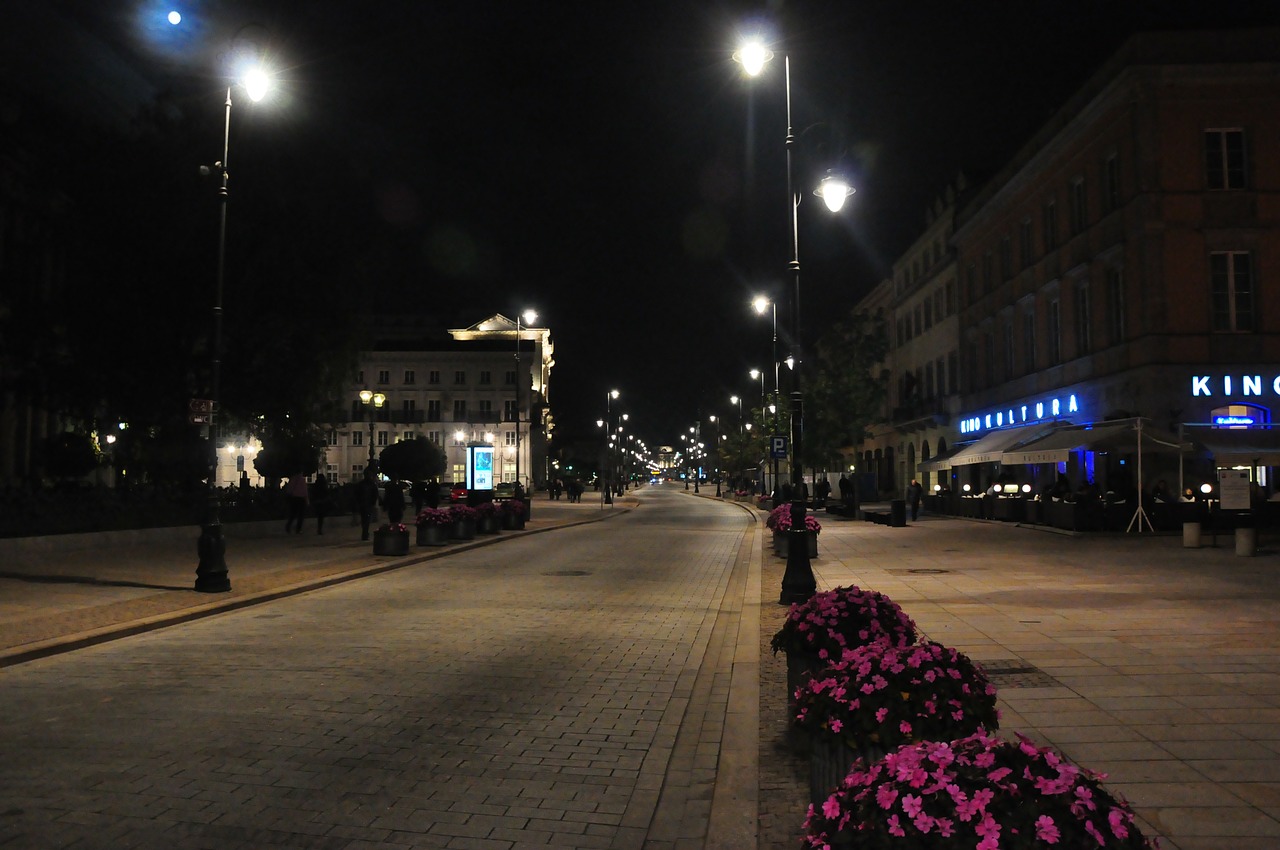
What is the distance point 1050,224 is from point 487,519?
24.2 meters

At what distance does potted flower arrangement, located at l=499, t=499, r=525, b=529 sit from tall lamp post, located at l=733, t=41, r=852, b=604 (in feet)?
58.3

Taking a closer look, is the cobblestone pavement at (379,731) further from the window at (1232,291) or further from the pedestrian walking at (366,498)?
the window at (1232,291)

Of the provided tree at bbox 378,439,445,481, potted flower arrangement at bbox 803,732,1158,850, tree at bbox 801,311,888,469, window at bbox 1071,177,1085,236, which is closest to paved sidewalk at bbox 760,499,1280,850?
potted flower arrangement at bbox 803,732,1158,850

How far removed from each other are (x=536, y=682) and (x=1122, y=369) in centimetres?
2772

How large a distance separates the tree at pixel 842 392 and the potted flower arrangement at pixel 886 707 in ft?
170

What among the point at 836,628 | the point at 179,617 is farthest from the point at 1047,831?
the point at 179,617

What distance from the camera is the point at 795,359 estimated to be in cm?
1475

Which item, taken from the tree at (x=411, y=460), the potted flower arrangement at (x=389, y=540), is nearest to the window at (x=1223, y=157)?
the potted flower arrangement at (x=389, y=540)

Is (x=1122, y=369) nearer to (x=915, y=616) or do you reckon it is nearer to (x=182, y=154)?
(x=915, y=616)

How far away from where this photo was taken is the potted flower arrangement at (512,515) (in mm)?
31969

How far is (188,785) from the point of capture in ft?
19.1

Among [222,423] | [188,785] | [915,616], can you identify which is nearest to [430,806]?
[188,785]

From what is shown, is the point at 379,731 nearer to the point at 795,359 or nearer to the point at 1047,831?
the point at 1047,831

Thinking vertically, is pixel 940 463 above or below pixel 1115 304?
below
